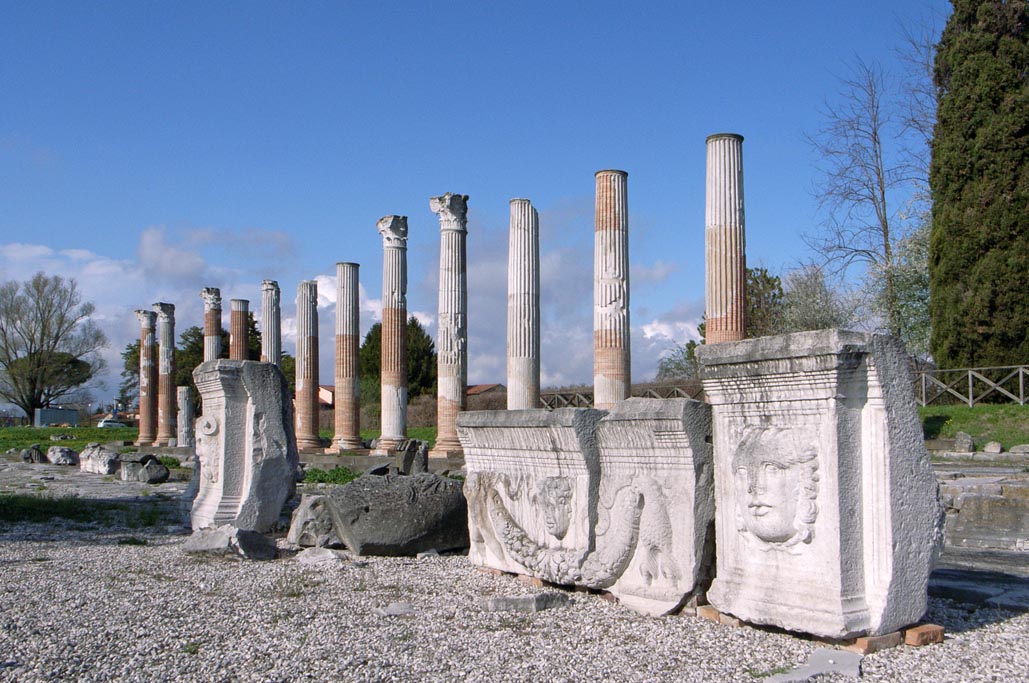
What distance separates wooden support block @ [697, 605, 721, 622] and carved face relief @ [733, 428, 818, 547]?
0.57m

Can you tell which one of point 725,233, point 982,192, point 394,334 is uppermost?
point 982,192

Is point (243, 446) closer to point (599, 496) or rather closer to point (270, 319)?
point (599, 496)

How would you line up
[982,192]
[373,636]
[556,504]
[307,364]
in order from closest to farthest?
[373,636] → [556,504] → [982,192] → [307,364]

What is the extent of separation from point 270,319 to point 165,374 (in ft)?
20.3

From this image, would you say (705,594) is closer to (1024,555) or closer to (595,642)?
(595,642)

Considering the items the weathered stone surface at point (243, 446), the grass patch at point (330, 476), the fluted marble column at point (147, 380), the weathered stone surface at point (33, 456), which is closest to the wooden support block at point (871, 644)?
the weathered stone surface at point (243, 446)

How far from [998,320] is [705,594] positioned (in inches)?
640

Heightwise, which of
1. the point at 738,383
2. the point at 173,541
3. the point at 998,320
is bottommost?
the point at 173,541

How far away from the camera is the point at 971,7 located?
19.9m

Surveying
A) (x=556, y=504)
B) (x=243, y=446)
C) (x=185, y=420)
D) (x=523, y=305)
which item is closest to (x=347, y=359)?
(x=523, y=305)

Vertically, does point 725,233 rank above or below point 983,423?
above

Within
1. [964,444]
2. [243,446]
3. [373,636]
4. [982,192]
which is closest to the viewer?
[373,636]

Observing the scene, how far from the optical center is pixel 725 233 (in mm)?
12625

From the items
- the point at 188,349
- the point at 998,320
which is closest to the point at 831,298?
the point at 998,320
